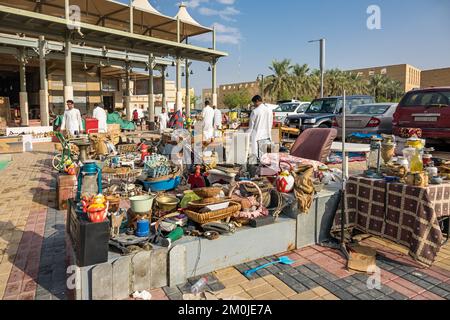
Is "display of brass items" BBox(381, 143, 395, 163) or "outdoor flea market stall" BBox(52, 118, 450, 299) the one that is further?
"display of brass items" BBox(381, 143, 395, 163)

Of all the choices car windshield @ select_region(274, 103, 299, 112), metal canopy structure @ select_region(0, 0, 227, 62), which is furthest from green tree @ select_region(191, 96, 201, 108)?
car windshield @ select_region(274, 103, 299, 112)

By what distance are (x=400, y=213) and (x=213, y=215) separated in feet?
6.96

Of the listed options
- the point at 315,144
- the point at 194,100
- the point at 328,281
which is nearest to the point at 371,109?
the point at 315,144

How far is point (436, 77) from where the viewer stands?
64250 millimetres

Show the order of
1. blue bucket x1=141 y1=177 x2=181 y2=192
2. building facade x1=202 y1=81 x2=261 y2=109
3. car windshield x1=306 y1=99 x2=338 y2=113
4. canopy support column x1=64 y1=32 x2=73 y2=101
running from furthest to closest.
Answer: building facade x1=202 y1=81 x2=261 y2=109, canopy support column x1=64 y1=32 x2=73 y2=101, car windshield x1=306 y1=99 x2=338 y2=113, blue bucket x1=141 y1=177 x2=181 y2=192

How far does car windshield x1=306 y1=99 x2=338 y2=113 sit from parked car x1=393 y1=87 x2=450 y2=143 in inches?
196

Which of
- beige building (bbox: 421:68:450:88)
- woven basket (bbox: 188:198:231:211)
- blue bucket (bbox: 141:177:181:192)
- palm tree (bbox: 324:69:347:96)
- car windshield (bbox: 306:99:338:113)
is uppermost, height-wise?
beige building (bbox: 421:68:450:88)

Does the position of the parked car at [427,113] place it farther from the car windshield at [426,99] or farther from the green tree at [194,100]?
the green tree at [194,100]

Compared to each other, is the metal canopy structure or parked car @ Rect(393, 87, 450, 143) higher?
the metal canopy structure

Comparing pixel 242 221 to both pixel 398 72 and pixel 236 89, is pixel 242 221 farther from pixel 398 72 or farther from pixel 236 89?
pixel 398 72

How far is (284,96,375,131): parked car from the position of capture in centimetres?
1271

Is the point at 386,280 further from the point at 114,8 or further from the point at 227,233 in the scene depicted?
the point at 114,8

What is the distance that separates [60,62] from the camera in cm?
2547

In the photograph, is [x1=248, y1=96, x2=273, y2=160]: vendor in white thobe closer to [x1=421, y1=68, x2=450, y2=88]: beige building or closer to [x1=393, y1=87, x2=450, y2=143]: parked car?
[x1=393, y1=87, x2=450, y2=143]: parked car
